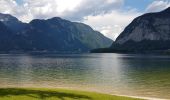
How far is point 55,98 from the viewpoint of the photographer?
101 feet

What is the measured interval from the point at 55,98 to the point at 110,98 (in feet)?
18.5

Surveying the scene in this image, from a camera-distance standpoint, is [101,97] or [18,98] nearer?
[18,98]

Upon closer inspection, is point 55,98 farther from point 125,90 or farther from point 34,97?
point 125,90

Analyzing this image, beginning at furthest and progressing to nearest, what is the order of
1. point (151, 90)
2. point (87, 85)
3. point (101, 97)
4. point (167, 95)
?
→ point (87, 85)
point (151, 90)
point (167, 95)
point (101, 97)

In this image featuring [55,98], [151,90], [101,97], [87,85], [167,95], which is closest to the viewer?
[55,98]

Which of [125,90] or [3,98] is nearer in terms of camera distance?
[3,98]

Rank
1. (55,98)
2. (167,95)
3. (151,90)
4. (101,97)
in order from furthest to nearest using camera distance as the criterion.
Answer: (151,90) → (167,95) → (101,97) → (55,98)

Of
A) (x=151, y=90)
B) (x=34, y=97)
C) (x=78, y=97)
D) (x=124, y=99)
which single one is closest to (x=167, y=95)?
(x=151, y=90)

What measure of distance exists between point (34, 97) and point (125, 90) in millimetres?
35042

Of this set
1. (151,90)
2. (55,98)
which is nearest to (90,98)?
(55,98)

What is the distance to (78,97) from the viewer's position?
1273 inches

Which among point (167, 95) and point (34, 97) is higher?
point (34, 97)

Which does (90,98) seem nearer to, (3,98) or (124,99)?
(124,99)

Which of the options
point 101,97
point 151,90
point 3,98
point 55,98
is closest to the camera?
point 3,98
